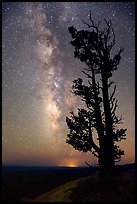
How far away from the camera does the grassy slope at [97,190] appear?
15.8m

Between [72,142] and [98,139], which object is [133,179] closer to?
[98,139]

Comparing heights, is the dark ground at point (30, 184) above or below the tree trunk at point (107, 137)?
below

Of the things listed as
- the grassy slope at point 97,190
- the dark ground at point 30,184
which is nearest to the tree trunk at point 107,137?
the grassy slope at point 97,190

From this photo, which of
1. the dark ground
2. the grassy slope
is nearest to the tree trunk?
the grassy slope

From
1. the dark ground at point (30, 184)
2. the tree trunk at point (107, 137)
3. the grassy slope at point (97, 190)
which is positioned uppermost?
the tree trunk at point (107, 137)

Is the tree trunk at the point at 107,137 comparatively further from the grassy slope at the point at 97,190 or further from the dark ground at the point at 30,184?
the dark ground at the point at 30,184

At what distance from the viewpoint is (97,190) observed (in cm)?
1686

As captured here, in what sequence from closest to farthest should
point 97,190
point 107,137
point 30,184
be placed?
1. point 97,190
2. point 107,137
3. point 30,184

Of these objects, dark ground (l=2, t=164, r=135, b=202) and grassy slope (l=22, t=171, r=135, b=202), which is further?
dark ground (l=2, t=164, r=135, b=202)

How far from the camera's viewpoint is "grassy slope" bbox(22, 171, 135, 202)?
15.8m

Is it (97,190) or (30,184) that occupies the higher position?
(97,190)

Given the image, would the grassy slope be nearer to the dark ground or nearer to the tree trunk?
the tree trunk

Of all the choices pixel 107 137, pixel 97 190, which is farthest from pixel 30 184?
pixel 97 190

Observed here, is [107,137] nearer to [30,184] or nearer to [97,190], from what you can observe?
[97,190]
